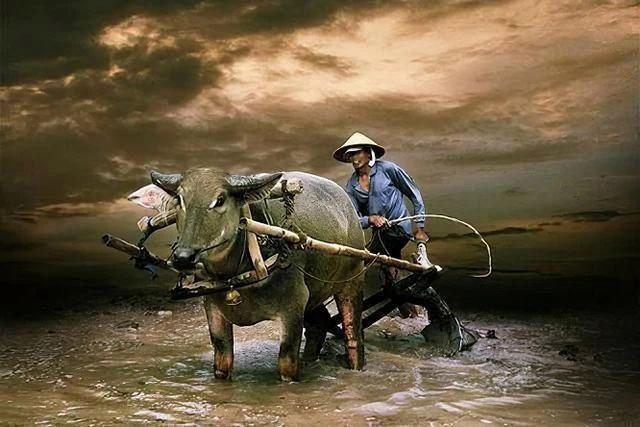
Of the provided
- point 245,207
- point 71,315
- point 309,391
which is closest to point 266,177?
point 245,207

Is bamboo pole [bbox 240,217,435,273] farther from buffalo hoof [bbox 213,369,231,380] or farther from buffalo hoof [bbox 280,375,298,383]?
buffalo hoof [bbox 213,369,231,380]

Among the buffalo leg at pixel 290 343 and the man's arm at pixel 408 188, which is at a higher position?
the man's arm at pixel 408 188

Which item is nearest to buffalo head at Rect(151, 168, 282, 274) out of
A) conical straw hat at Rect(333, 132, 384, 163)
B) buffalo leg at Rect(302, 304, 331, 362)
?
buffalo leg at Rect(302, 304, 331, 362)

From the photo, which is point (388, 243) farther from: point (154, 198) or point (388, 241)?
point (154, 198)

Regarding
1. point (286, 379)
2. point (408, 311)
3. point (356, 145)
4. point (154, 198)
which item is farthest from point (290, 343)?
point (408, 311)

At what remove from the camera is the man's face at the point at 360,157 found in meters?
5.59

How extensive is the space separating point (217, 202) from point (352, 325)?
5.56 feet

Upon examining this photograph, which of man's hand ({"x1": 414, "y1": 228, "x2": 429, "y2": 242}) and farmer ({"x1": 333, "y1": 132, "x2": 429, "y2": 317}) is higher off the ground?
farmer ({"x1": 333, "y1": 132, "x2": 429, "y2": 317})

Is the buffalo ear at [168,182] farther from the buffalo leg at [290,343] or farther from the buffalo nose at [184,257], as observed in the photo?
the buffalo leg at [290,343]

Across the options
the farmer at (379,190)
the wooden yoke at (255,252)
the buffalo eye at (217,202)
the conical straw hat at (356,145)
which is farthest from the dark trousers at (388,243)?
the buffalo eye at (217,202)

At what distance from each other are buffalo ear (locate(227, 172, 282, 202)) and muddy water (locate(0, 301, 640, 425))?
3.73 feet

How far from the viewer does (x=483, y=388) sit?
4.31 m

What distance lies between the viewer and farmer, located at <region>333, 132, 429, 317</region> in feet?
18.1

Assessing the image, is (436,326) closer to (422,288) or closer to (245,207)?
(422,288)
